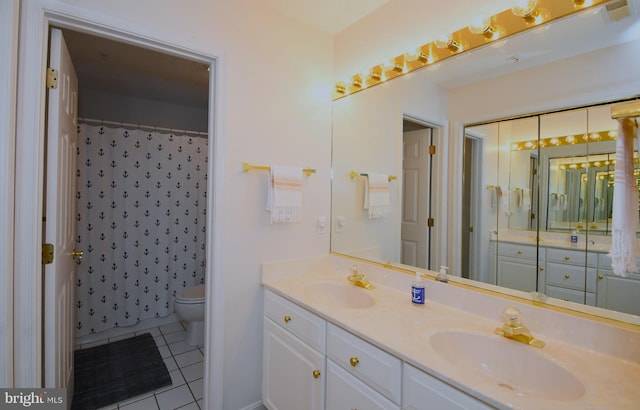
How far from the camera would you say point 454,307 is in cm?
134

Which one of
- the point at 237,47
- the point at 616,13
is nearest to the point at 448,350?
the point at 616,13

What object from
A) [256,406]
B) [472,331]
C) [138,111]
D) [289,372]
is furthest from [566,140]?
[138,111]

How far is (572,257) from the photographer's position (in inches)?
44.2

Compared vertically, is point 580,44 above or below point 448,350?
above

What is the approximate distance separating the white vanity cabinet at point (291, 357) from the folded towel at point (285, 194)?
45 cm

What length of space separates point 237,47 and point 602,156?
1721 mm

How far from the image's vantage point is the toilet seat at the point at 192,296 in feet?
8.14

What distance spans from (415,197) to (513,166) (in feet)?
1.65

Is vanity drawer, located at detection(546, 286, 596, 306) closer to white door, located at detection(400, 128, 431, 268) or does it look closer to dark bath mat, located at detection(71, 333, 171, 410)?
white door, located at detection(400, 128, 431, 268)

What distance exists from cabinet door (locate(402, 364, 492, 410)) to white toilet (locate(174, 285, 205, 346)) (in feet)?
6.61

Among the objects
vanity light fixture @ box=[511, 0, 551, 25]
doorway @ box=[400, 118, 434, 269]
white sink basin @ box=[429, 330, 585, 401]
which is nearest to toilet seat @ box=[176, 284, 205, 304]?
doorway @ box=[400, 118, 434, 269]

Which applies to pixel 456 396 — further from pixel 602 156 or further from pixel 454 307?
pixel 602 156

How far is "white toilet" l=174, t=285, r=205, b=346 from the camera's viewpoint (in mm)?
2473

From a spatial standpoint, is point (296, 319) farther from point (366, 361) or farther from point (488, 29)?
point (488, 29)
